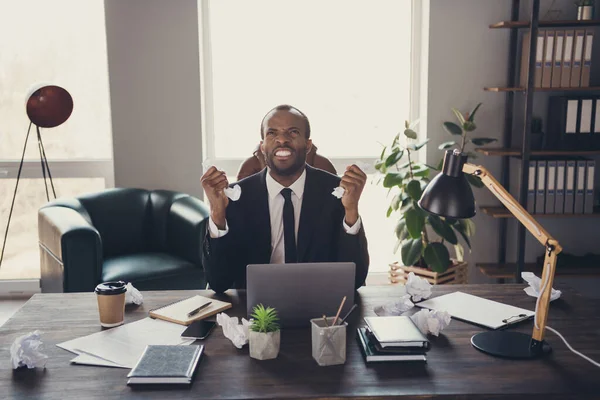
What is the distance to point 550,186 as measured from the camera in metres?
3.70

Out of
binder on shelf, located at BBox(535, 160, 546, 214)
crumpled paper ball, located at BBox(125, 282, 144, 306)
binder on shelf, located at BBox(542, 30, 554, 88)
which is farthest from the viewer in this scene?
binder on shelf, located at BBox(535, 160, 546, 214)

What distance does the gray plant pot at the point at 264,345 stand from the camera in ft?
4.80

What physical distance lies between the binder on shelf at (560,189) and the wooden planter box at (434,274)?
0.65m

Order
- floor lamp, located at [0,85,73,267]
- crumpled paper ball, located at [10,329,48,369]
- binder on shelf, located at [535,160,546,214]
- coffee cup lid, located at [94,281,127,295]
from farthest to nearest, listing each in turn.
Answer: binder on shelf, located at [535,160,546,214] → floor lamp, located at [0,85,73,267] → coffee cup lid, located at [94,281,127,295] → crumpled paper ball, located at [10,329,48,369]

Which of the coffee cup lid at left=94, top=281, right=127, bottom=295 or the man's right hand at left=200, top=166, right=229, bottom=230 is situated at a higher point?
the man's right hand at left=200, top=166, right=229, bottom=230

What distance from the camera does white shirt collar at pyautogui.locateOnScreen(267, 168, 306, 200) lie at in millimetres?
2203

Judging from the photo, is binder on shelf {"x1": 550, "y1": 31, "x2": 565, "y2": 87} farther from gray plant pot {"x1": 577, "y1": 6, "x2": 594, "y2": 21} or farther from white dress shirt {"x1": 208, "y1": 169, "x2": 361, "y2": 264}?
white dress shirt {"x1": 208, "y1": 169, "x2": 361, "y2": 264}

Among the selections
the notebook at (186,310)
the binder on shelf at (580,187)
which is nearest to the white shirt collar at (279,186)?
the notebook at (186,310)

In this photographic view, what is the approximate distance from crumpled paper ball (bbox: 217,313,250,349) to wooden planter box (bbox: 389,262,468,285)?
2.25 m

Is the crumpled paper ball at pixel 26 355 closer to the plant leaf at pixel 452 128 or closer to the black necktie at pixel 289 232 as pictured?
the black necktie at pixel 289 232

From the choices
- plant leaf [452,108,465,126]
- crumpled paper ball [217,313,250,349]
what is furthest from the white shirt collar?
plant leaf [452,108,465,126]

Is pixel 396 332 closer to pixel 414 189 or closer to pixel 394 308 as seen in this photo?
pixel 394 308

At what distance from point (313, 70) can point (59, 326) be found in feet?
9.42

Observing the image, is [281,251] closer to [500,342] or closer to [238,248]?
[238,248]
